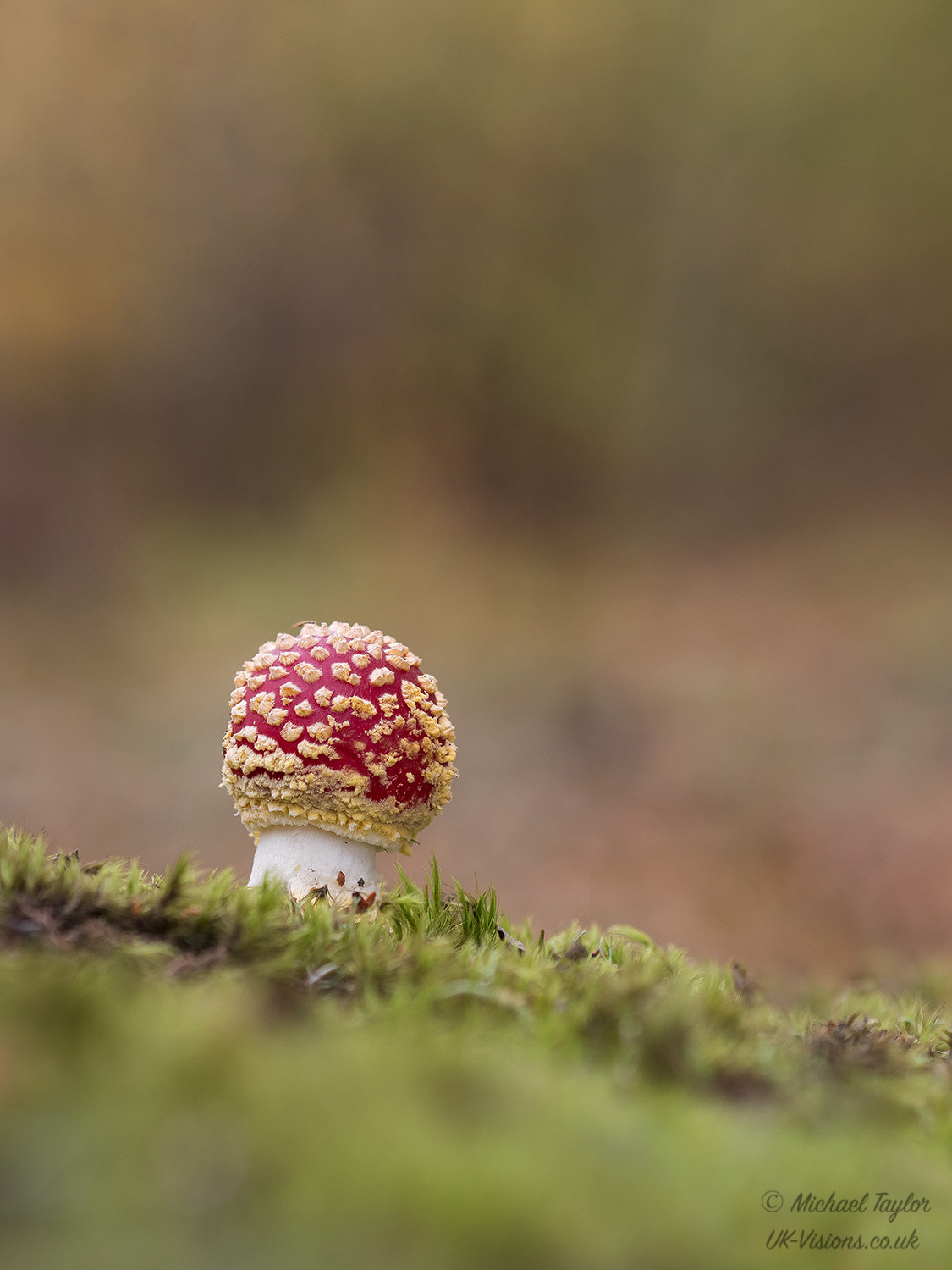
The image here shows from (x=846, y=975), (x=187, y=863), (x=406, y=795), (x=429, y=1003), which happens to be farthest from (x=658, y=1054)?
(x=846, y=975)

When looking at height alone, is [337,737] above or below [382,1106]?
above

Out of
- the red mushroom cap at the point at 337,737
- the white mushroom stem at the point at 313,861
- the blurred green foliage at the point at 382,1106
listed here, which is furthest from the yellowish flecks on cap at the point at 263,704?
the blurred green foliage at the point at 382,1106

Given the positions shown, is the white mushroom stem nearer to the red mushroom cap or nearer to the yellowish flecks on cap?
the red mushroom cap

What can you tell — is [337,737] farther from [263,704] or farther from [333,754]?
[263,704]

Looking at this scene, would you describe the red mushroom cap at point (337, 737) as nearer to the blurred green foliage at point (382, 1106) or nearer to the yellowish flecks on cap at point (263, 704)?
the yellowish flecks on cap at point (263, 704)

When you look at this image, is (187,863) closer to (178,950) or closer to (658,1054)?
(178,950)

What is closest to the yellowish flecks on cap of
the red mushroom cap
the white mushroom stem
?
the red mushroom cap

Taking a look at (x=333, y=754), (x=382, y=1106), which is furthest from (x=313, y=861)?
(x=382, y=1106)
